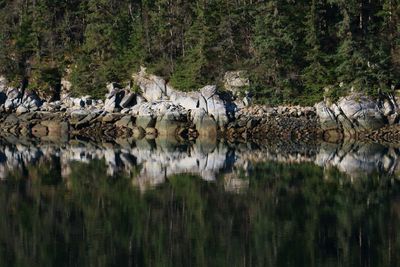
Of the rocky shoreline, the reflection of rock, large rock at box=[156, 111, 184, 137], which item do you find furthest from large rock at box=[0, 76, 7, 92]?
the reflection of rock

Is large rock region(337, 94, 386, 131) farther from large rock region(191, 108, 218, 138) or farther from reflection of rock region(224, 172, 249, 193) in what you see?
reflection of rock region(224, 172, 249, 193)

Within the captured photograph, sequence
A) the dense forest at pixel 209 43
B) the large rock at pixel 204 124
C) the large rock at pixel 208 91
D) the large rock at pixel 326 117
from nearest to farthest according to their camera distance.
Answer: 1. the large rock at pixel 326 117
2. the dense forest at pixel 209 43
3. the large rock at pixel 204 124
4. the large rock at pixel 208 91

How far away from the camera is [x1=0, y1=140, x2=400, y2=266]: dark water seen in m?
20.4

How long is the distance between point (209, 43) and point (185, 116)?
752 centimetres

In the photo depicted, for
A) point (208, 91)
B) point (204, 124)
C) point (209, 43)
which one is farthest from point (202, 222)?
point (209, 43)

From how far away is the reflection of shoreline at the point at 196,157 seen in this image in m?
38.2

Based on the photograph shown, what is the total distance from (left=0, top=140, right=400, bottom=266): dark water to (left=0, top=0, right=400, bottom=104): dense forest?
14175mm

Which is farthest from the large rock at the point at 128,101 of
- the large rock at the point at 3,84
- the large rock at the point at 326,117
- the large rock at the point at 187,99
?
the large rock at the point at 326,117

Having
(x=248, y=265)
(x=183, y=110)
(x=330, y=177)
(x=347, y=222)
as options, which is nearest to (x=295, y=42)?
(x=183, y=110)

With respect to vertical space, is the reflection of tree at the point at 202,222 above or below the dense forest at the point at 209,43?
below

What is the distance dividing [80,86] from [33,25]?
39.8ft

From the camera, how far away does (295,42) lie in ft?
202

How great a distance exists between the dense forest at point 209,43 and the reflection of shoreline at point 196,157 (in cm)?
889

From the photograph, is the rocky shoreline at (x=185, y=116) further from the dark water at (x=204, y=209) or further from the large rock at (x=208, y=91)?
the dark water at (x=204, y=209)
